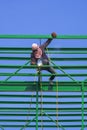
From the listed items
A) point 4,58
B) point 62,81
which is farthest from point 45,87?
point 4,58

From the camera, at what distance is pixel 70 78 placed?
16.5m

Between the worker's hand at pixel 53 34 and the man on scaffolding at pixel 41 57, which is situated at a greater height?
the worker's hand at pixel 53 34

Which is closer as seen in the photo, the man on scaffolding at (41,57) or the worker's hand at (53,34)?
the worker's hand at (53,34)

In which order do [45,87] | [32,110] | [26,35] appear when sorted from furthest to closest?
Result: [32,110] < [45,87] < [26,35]

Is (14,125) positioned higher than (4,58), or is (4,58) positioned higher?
(4,58)

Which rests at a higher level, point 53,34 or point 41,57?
point 53,34

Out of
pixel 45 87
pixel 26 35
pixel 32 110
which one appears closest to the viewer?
pixel 26 35

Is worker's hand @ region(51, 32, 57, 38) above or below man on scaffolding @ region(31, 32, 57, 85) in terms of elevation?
above

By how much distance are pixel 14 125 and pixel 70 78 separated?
367 cm

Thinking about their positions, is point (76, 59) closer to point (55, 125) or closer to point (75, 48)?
point (75, 48)

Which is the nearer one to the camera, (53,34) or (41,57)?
(53,34)

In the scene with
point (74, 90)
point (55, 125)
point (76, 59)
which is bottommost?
point (55, 125)

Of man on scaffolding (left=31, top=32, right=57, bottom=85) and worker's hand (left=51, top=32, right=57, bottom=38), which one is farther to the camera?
man on scaffolding (left=31, top=32, right=57, bottom=85)

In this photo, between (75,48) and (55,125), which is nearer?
(75,48)
